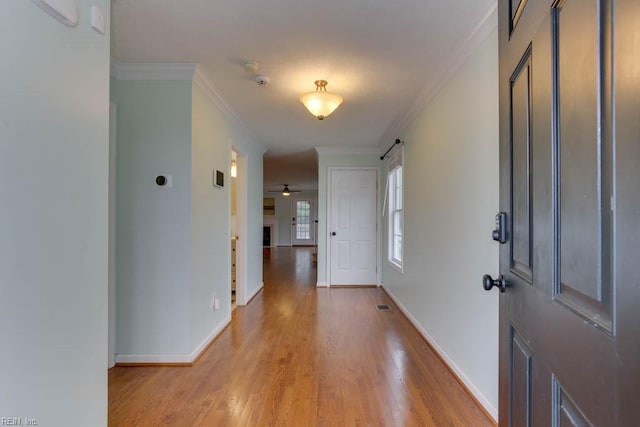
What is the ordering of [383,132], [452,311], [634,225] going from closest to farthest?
[634,225] → [452,311] → [383,132]

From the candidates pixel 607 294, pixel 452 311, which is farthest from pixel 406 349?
pixel 607 294

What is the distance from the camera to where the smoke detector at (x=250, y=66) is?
7.47 feet

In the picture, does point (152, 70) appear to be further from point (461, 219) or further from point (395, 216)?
point (395, 216)

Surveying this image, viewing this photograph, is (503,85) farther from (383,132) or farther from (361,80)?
(383,132)

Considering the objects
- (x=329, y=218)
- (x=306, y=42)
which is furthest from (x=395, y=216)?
(x=306, y=42)

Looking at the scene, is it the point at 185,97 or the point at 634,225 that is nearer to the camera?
the point at 634,225

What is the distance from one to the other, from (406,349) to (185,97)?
2.78 metres

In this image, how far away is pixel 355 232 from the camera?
5.22 meters

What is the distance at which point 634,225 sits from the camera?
0.41 m

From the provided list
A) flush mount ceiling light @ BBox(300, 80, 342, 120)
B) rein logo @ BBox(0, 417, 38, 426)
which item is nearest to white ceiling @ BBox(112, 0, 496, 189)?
flush mount ceiling light @ BBox(300, 80, 342, 120)

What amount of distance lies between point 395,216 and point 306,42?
300 centimetres

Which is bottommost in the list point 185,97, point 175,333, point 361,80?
point 175,333

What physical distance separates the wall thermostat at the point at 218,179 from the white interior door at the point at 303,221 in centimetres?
973

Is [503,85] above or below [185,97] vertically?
below
